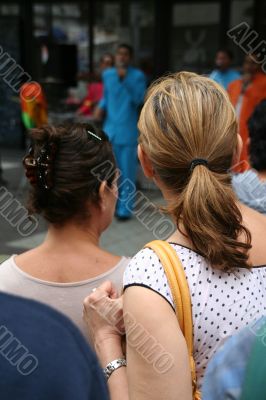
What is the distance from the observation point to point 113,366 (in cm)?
135

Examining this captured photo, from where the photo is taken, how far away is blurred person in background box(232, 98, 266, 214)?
246cm

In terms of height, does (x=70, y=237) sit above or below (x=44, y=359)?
below

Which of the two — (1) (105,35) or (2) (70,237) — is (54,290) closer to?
(2) (70,237)

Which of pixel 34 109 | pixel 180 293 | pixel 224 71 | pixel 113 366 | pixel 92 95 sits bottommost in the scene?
pixel 92 95

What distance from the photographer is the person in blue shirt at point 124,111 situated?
6445 millimetres

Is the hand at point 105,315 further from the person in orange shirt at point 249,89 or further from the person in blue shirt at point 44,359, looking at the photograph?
the person in orange shirt at point 249,89

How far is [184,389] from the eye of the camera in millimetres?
1188

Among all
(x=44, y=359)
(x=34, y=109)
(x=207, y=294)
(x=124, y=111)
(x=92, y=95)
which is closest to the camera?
(x=44, y=359)

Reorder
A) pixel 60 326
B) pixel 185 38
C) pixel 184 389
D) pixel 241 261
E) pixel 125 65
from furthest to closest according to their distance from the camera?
pixel 185 38
pixel 125 65
pixel 241 261
pixel 184 389
pixel 60 326

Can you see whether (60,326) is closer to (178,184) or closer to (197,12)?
(178,184)

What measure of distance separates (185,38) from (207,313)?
9.07 meters

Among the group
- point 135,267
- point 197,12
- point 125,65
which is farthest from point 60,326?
point 197,12

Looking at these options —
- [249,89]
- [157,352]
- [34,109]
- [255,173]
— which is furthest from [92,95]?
[157,352]

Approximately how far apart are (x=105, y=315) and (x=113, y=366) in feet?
0.40
